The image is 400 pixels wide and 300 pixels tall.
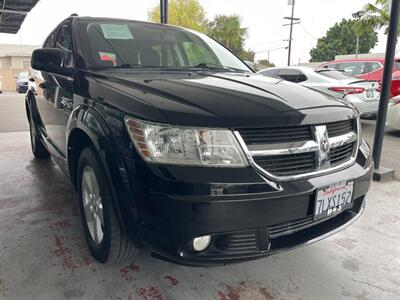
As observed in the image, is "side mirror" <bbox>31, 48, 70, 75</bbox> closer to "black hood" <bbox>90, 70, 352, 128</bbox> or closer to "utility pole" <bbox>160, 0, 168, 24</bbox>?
"black hood" <bbox>90, 70, 352, 128</bbox>

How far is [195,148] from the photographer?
1503mm

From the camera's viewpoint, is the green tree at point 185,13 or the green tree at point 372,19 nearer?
Answer: the green tree at point 372,19

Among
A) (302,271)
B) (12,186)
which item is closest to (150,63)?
(302,271)

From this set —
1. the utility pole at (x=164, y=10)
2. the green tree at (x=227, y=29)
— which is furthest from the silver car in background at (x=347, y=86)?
the green tree at (x=227, y=29)

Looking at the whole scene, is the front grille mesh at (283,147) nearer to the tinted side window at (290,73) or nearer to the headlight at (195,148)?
the headlight at (195,148)

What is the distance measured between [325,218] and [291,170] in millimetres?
386

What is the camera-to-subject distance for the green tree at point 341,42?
150 ft

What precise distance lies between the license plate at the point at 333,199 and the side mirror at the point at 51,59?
1.85 m

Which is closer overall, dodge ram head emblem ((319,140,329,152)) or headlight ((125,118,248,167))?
headlight ((125,118,248,167))

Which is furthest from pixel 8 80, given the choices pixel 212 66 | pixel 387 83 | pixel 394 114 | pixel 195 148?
pixel 195 148

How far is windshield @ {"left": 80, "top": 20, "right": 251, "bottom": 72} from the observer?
2402mm

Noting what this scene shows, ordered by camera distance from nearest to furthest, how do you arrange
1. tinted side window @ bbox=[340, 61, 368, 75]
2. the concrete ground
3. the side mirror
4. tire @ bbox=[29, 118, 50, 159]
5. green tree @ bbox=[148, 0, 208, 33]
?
the concrete ground < the side mirror < tire @ bbox=[29, 118, 50, 159] < tinted side window @ bbox=[340, 61, 368, 75] < green tree @ bbox=[148, 0, 208, 33]

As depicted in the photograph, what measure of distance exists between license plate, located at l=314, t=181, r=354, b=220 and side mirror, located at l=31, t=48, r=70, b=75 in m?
1.85

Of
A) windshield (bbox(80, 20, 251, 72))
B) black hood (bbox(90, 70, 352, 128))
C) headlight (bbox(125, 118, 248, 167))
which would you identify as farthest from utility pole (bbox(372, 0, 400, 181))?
headlight (bbox(125, 118, 248, 167))
